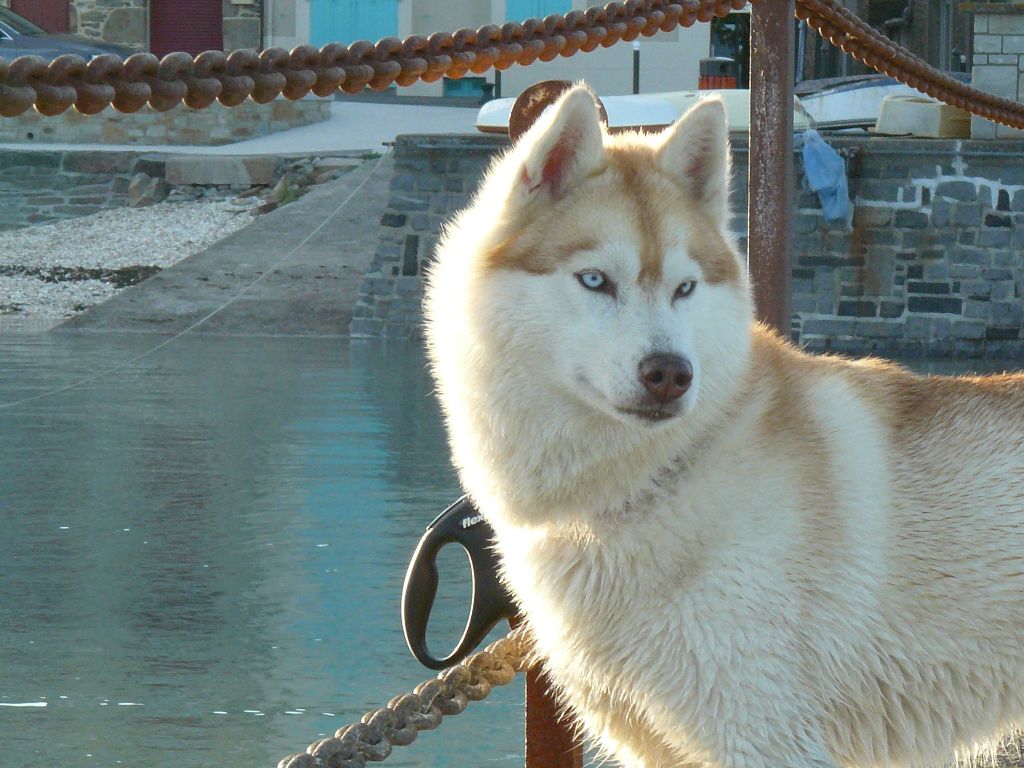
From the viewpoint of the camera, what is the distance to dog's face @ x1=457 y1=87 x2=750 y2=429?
2.34 m

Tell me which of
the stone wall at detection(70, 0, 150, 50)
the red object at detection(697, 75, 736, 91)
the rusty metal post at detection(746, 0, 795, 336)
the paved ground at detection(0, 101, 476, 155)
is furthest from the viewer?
the stone wall at detection(70, 0, 150, 50)

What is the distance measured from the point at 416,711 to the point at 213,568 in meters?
3.25

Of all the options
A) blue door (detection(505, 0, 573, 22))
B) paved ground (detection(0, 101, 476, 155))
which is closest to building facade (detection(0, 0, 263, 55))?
paved ground (detection(0, 101, 476, 155))

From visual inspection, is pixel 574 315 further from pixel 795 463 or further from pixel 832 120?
pixel 832 120

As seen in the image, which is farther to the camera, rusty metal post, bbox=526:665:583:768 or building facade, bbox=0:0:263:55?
building facade, bbox=0:0:263:55

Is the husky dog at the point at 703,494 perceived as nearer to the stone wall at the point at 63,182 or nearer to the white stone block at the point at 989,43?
the white stone block at the point at 989,43

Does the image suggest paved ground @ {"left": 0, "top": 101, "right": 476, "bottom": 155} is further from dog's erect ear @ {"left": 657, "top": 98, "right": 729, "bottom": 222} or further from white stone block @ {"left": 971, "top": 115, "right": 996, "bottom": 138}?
dog's erect ear @ {"left": 657, "top": 98, "right": 729, "bottom": 222}

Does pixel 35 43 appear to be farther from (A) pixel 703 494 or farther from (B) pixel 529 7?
(A) pixel 703 494

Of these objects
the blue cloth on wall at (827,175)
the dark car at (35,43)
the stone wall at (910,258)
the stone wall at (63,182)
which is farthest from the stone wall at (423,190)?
the dark car at (35,43)

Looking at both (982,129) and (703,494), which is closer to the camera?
(703,494)

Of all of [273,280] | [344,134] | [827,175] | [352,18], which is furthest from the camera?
[352,18]

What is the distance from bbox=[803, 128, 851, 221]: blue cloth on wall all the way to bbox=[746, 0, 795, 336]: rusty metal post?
977 centimetres

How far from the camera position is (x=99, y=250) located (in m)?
16.2

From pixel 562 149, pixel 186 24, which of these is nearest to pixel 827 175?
pixel 562 149
